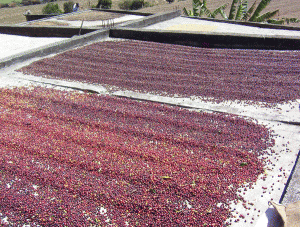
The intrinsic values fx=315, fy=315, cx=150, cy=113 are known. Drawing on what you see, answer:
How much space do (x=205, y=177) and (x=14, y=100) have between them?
4.32 meters

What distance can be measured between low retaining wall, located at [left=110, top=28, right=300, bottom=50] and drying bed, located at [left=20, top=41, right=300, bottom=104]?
44cm

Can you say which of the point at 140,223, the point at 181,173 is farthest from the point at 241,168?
the point at 140,223

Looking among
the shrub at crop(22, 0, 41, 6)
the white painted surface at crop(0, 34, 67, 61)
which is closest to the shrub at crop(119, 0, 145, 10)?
the shrub at crop(22, 0, 41, 6)

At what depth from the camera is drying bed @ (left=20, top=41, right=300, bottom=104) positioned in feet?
22.1

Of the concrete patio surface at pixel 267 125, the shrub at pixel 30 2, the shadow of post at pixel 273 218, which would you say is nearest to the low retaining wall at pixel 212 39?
the concrete patio surface at pixel 267 125

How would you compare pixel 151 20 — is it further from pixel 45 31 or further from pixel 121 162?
pixel 121 162

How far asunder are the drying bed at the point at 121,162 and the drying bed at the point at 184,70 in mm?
1012

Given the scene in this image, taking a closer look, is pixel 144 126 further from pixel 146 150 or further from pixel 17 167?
pixel 17 167

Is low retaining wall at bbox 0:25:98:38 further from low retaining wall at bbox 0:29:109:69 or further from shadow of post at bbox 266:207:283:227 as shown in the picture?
shadow of post at bbox 266:207:283:227

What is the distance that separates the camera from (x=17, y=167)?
4.32 meters

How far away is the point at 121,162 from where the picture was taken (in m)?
4.40

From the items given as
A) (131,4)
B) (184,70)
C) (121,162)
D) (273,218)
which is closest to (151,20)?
(184,70)

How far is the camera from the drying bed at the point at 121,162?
356cm

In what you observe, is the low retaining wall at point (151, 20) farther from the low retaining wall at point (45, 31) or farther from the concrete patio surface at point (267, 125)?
the concrete patio surface at point (267, 125)
